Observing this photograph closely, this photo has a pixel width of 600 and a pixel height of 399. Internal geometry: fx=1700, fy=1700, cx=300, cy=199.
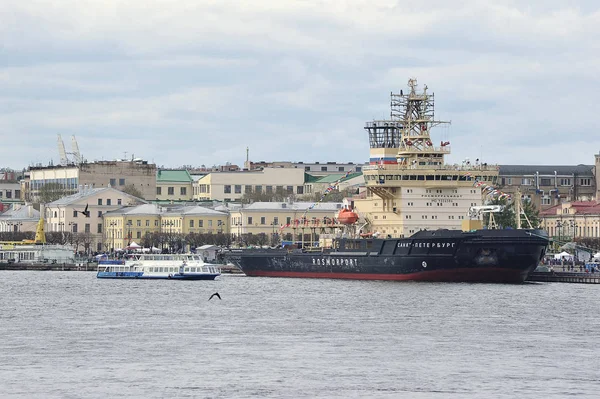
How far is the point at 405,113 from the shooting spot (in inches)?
4437

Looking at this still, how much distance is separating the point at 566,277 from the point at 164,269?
93.7 feet

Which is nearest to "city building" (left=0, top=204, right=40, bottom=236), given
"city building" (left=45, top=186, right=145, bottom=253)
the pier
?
"city building" (left=45, top=186, right=145, bottom=253)

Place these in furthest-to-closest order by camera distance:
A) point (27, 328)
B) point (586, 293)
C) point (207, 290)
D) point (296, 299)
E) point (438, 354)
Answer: point (207, 290), point (586, 293), point (296, 299), point (27, 328), point (438, 354)

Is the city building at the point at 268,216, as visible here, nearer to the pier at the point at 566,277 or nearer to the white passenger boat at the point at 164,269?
the white passenger boat at the point at 164,269

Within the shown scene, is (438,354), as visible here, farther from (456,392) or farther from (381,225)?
(381,225)

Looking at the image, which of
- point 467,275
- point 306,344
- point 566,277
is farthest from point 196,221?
point 306,344

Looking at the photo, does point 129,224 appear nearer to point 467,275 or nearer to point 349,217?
point 349,217

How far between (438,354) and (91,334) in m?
14.4

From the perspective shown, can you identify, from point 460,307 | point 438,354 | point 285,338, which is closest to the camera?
point 438,354

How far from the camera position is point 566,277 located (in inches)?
4289

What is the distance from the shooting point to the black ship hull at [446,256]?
97.4m

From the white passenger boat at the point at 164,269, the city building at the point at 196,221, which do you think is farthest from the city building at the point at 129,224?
the white passenger boat at the point at 164,269

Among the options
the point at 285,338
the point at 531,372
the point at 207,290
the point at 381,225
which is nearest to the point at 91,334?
the point at 285,338

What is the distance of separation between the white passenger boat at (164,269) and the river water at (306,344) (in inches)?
909
